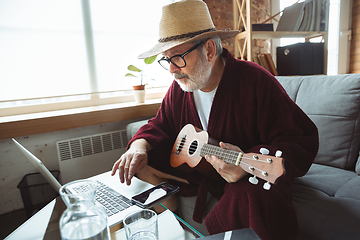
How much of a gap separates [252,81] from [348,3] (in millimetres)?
3067

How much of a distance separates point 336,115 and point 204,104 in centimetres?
73

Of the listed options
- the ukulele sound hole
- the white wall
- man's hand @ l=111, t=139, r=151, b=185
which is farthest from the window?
the ukulele sound hole

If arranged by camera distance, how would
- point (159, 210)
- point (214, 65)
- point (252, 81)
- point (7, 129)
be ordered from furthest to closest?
point (7, 129), point (214, 65), point (252, 81), point (159, 210)

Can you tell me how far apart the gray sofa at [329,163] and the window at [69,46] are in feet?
4.72

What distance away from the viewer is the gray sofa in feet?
2.90

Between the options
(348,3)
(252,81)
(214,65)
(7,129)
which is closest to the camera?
(252,81)

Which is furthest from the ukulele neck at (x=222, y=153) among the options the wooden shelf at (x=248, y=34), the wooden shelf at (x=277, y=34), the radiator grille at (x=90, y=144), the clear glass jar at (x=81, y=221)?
the wooden shelf at (x=277, y=34)

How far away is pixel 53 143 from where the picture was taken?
1824 millimetres

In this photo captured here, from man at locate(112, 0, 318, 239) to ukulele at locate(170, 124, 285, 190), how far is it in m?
0.05

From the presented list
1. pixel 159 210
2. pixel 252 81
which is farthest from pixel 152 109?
pixel 159 210

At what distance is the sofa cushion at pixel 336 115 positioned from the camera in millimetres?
1232

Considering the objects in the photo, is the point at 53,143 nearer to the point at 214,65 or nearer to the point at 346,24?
the point at 214,65

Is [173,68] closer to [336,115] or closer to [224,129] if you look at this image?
[224,129]

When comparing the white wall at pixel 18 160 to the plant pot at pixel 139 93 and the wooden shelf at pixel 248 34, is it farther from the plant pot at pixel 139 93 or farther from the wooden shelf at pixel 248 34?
the wooden shelf at pixel 248 34
